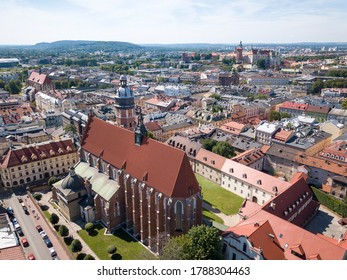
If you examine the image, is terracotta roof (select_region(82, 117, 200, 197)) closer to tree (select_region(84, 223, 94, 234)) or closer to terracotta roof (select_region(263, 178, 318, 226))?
tree (select_region(84, 223, 94, 234))

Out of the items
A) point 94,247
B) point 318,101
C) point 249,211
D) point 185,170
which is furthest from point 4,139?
point 318,101

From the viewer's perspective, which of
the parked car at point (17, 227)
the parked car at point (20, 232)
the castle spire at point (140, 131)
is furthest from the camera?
the parked car at point (17, 227)

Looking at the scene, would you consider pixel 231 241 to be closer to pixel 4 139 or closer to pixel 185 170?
pixel 185 170

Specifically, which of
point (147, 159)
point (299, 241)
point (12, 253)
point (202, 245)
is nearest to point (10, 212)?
point (12, 253)

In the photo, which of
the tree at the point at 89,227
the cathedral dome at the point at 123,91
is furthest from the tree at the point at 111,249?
the cathedral dome at the point at 123,91

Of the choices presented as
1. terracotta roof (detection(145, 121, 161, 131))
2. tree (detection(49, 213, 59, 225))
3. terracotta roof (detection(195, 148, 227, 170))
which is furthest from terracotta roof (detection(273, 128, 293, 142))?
tree (detection(49, 213, 59, 225))

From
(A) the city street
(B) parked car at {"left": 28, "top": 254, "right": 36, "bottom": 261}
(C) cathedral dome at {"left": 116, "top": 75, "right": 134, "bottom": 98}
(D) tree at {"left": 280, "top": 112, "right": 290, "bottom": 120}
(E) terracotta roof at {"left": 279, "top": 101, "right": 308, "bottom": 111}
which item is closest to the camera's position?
(B) parked car at {"left": 28, "top": 254, "right": 36, "bottom": 261}

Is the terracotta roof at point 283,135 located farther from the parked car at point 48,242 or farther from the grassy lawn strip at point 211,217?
the parked car at point 48,242
